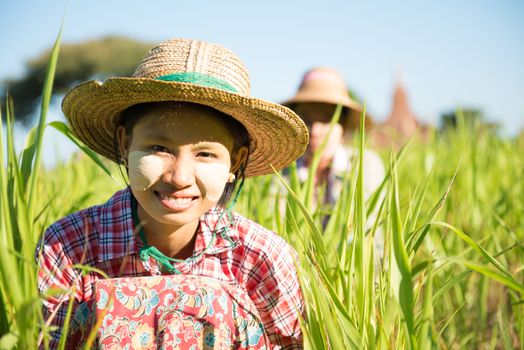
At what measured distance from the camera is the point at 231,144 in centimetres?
125

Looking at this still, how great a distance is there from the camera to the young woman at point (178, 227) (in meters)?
1.08

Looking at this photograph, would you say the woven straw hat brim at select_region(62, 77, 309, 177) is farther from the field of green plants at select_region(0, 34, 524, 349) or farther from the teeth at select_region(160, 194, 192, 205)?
the teeth at select_region(160, 194, 192, 205)

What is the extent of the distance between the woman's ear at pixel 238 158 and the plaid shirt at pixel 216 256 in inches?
4.6

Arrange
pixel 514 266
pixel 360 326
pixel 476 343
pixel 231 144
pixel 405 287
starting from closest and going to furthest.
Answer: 1. pixel 405 287
2. pixel 360 326
3. pixel 231 144
4. pixel 476 343
5. pixel 514 266

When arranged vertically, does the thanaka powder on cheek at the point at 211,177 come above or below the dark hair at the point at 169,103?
below

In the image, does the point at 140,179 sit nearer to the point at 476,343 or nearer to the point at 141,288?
the point at 141,288

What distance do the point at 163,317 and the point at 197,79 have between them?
0.45 m

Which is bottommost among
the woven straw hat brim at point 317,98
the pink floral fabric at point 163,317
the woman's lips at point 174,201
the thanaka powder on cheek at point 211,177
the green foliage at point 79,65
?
the pink floral fabric at point 163,317

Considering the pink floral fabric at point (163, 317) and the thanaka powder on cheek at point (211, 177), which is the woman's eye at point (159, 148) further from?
the pink floral fabric at point (163, 317)

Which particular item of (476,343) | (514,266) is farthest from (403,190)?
(476,343)

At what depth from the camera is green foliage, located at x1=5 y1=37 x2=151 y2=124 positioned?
22250 mm

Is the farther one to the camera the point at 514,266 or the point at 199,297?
the point at 514,266

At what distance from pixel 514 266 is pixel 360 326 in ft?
4.11

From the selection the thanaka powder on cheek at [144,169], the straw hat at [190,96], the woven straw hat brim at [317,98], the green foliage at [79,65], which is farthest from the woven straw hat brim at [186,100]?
the green foliage at [79,65]
